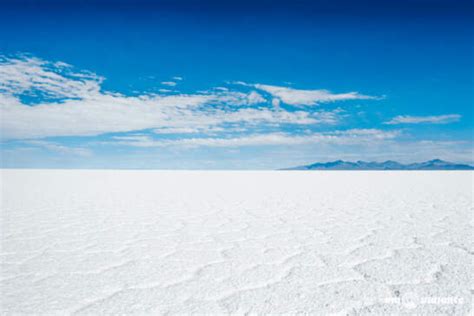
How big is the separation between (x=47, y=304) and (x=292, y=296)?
1.14 meters

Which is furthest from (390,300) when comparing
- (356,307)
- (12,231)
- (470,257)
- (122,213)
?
(122,213)

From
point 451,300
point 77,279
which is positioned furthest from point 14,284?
point 451,300

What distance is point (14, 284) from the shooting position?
180cm

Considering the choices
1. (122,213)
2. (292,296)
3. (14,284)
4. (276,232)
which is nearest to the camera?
(292,296)

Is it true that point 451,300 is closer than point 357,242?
Yes

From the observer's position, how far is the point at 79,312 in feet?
4.80

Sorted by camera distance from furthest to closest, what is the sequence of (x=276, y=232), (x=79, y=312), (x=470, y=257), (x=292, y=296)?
(x=276, y=232)
(x=470, y=257)
(x=292, y=296)
(x=79, y=312)

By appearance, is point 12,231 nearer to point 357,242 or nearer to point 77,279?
point 77,279

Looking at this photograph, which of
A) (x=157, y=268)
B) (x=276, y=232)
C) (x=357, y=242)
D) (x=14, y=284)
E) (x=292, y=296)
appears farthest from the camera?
(x=276, y=232)

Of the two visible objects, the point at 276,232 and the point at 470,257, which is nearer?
the point at 470,257

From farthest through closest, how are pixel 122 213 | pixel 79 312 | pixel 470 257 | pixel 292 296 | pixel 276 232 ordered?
pixel 122 213 < pixel 276 232 < pixel 470 257 < pixel 292 296 < pixel 79 312

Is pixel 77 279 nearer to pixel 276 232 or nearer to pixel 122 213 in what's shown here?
pixel 276 232

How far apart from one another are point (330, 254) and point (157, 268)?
1.18 m

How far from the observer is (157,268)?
2072 millimetres
